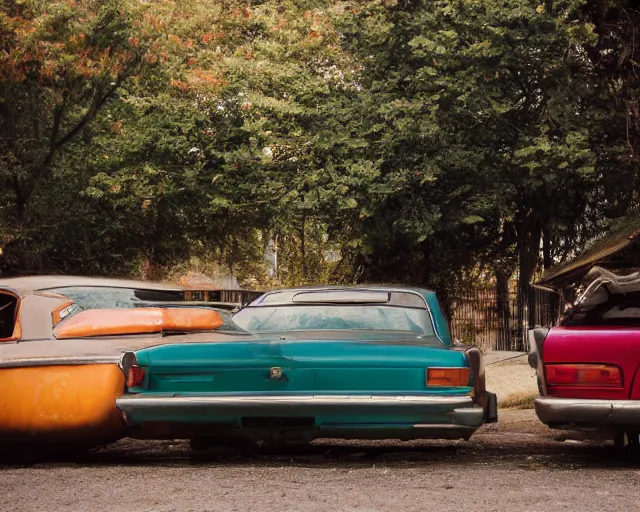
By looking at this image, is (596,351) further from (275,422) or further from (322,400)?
(275,422)

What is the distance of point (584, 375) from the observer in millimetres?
7961

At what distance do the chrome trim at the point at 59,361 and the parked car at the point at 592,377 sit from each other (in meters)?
2.93

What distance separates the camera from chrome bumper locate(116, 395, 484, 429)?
7.66 meters

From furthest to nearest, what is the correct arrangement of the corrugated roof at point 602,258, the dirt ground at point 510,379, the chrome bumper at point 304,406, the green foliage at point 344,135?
the green foliage at point 344,135, the corrugated roof at point 602,258, the dirt ground at point 510,379, the chrome bumper at point 304,406

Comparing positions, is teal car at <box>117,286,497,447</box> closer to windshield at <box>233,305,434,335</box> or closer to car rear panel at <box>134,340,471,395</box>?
car rear panel at <box>134,340,471,395</box>

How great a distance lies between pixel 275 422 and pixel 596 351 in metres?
2.20

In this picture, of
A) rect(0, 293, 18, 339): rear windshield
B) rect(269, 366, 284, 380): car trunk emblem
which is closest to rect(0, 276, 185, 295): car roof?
rect(0, 293, 18, 339): rear windshield

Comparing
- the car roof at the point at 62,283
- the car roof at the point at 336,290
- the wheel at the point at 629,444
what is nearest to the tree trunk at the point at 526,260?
the wheel at the point at 629,444

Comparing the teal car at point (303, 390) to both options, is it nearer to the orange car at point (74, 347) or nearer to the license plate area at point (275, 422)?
the license plate area at point (275, 422)

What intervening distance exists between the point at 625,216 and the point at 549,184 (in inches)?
66.2

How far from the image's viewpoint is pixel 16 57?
76.6 ft

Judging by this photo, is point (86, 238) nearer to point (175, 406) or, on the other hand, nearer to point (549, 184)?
point (549, 184)

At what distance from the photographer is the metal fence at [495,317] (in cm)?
2666

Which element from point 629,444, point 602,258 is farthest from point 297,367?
point 602,258
